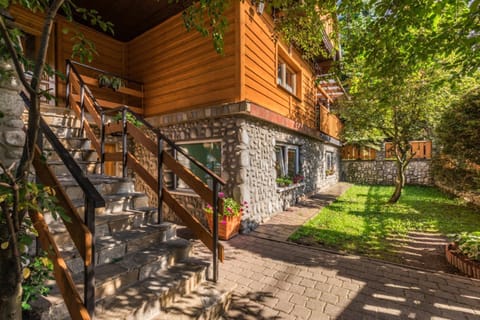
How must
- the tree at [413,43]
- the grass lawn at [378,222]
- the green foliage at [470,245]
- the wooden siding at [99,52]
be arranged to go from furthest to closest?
the wooden siding at [99,52] < the grass lawn at [378,222] < the green foliage at [470,245] < the tree at [413,43]

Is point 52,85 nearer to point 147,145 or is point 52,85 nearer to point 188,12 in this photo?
point 147,145

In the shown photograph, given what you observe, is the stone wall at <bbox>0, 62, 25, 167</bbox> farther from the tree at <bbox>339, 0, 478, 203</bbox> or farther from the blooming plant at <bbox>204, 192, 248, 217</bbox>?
the tree at <bbox>339, 0, 478, 203</bbox>

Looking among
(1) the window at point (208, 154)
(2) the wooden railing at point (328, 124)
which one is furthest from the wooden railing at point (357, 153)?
(1) the window at point (208, 154)

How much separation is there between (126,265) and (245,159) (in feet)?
11.2

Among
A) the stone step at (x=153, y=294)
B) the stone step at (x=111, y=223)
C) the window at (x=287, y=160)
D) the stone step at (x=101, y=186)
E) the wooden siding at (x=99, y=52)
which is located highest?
the wooden siding at (x=99, y=52)

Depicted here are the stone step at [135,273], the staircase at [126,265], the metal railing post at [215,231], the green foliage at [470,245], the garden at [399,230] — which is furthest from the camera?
the garden at [399,230]

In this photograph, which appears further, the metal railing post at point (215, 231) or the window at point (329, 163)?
the window at point (329, 163)

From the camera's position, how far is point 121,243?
2646 millimetres

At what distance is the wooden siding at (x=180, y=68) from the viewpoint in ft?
17.6

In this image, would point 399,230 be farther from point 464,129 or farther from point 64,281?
point 64,281

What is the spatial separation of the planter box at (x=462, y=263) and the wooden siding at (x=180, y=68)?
16.3ft

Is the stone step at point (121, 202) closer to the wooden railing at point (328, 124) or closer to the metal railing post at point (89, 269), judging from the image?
the metal railing post at point (89, 269)

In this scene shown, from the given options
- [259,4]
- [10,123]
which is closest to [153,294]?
[10,123]

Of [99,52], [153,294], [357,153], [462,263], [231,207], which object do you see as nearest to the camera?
[153,294]
